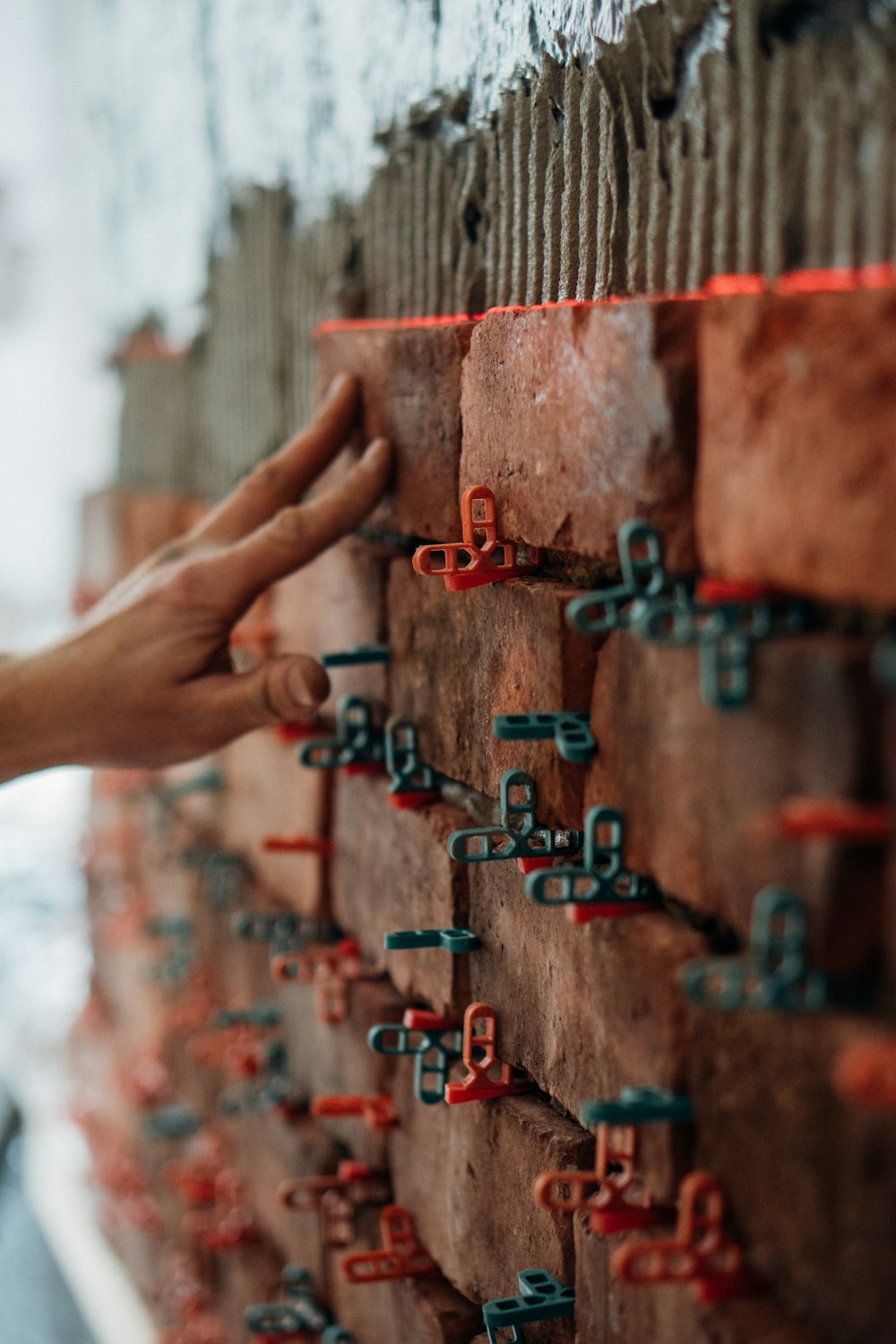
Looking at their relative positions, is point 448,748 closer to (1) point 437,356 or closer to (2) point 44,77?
(1) point 437,356

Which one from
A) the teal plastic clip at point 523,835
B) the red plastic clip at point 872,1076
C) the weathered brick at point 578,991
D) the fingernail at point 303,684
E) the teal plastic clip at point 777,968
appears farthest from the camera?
the fingernail at point 303,684

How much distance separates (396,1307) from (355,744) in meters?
1.01

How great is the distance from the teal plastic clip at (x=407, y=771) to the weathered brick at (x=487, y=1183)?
512 mm

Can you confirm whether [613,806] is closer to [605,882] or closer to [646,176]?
[605,882]

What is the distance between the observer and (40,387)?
24.0 ft

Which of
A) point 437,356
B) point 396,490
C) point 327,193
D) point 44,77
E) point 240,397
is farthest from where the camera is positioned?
point 44,77

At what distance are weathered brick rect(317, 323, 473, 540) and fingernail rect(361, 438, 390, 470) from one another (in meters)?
0.02

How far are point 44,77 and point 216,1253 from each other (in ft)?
16.9

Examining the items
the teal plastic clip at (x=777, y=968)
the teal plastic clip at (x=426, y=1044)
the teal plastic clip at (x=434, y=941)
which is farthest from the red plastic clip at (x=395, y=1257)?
the teal plastic clip at (x=777, y=968)

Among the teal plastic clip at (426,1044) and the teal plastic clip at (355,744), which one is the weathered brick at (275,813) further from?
the teal plastic clip at (426,1044)

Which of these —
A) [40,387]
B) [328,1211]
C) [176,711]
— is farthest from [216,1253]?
[40,387]

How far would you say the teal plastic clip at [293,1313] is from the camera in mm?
3092

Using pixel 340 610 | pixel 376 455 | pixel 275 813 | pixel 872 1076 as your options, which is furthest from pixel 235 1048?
pixel 872 1076

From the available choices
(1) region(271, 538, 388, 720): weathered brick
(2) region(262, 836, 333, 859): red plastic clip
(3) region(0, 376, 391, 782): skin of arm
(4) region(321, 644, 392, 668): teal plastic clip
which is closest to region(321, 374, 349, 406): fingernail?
(3) region(0, 376, 391, 782): skin of arm
